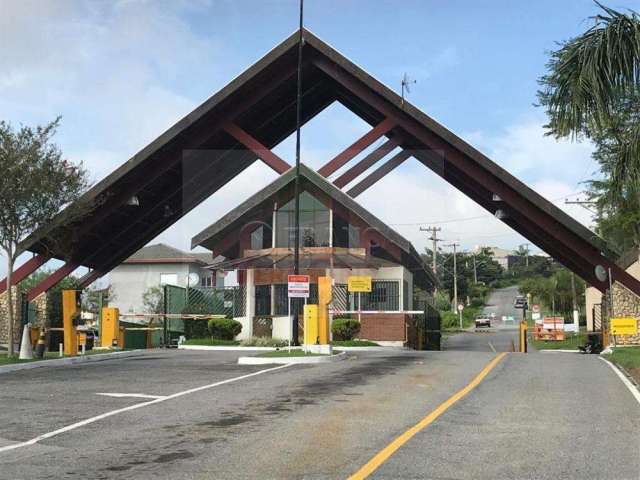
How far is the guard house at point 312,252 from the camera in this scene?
34.9m

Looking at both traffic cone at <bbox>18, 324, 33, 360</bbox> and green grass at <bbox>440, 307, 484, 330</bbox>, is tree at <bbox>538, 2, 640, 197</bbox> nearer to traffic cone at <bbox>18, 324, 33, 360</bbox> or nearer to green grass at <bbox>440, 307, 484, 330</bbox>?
traffic cone at <bbox>18, 324, 33, 360</bbox>

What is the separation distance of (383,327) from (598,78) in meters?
22.8

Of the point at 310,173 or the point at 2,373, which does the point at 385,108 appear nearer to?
the point at 310,173

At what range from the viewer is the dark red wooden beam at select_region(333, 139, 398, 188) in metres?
39.2

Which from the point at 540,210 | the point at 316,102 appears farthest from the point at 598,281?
the point at 316,102

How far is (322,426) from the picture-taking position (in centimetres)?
998

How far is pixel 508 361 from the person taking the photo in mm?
20938

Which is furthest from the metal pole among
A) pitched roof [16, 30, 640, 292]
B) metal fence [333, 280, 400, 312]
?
pitched roof [16, 30, 640, 292]

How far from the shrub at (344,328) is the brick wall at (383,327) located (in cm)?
85

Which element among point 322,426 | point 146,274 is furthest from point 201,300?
point 322,426

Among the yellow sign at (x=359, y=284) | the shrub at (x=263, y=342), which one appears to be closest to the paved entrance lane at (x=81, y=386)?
the shrub at (x=263, y=342)

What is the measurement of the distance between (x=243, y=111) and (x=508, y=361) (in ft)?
66.6

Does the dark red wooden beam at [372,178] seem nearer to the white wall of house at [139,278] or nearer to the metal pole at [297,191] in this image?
the metal pole at [297,191]

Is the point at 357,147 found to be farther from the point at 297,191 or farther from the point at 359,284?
the point at 297,191
